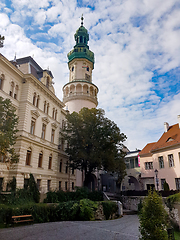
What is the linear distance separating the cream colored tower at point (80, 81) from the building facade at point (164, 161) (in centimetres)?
1729

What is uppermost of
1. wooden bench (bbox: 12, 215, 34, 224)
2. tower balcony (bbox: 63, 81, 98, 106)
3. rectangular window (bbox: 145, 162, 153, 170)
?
tower balcony (bbox: 63, 81, 98, 106)

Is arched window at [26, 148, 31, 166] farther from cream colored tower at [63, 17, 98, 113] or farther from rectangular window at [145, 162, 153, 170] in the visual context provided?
cream colored tower at [63, 17, 98, 113]

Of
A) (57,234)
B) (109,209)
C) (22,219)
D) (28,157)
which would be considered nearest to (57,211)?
(22,219)

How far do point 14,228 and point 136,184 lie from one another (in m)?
33.2

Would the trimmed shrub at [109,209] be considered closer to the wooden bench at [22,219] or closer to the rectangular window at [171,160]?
the wooden bench at [22,219]

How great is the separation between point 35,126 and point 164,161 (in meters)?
18.7

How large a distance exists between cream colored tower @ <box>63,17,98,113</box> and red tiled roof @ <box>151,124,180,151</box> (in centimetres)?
1840

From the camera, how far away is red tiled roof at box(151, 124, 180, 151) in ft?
90.8

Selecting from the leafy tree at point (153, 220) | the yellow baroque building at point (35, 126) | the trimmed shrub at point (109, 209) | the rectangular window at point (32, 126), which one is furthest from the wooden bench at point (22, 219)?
the rectangular window at point (32, 126)

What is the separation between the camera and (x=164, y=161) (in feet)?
94.1

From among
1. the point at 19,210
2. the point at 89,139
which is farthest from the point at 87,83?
the point at 19,210

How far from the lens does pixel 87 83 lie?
45.1 meters

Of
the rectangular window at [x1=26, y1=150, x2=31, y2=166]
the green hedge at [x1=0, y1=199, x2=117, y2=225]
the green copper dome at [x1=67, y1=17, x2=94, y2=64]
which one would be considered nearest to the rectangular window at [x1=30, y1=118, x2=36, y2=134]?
the rectangular window at [x1=26, y1=150, x2=31, y2=166]

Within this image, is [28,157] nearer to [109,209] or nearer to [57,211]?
[57,211]
